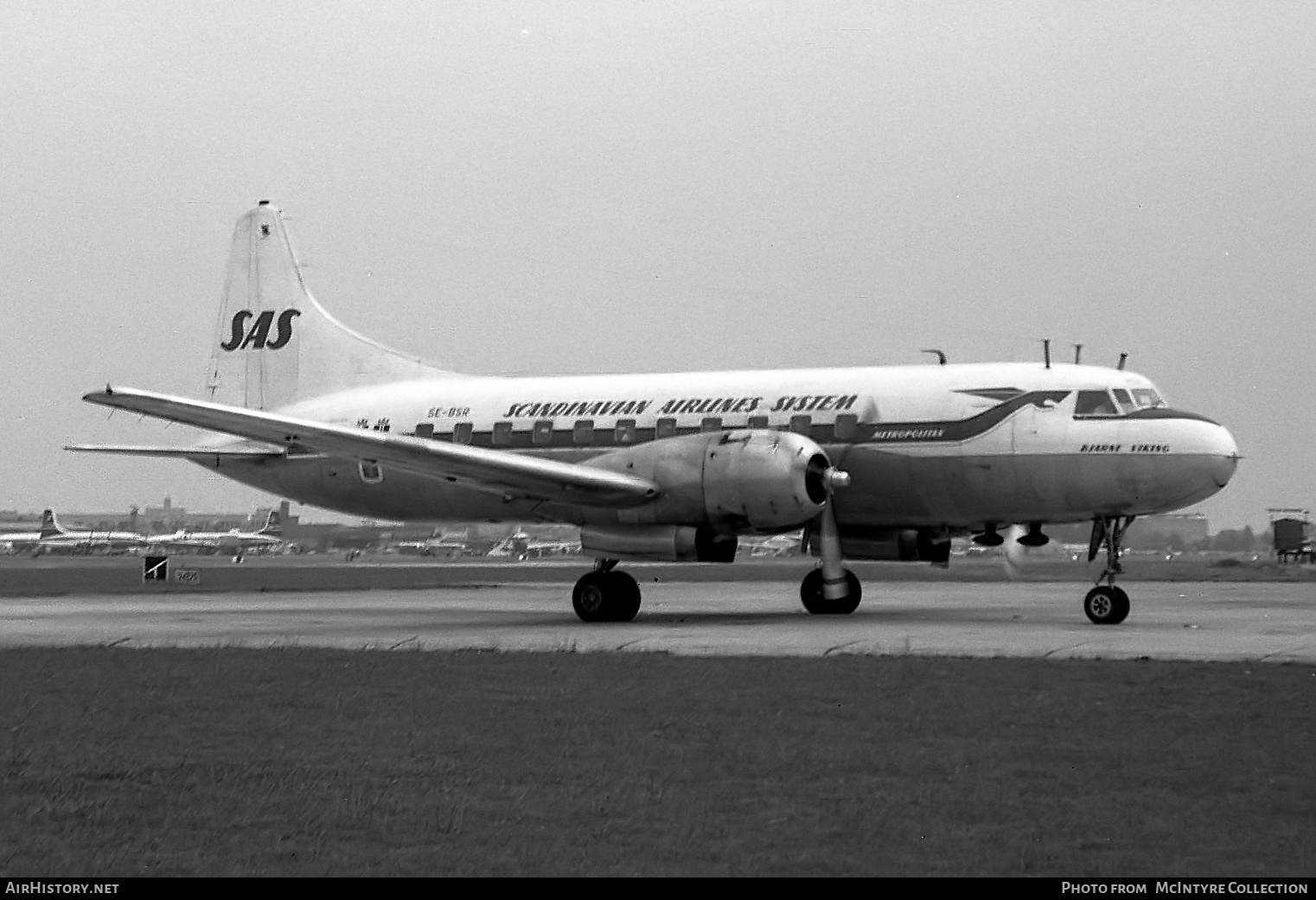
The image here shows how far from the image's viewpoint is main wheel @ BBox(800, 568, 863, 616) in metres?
27.8

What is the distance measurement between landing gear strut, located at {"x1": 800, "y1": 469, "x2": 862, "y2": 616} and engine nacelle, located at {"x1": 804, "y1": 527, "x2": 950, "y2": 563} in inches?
20.0

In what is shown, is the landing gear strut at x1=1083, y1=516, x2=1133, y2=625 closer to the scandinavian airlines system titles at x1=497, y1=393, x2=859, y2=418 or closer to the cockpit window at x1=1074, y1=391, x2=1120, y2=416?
the cockpit window at x1=1074, y1=391, x2=1120, y2=416

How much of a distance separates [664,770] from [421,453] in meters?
14.9

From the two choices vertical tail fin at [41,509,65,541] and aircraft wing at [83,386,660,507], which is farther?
vertical tail fin at [41,509,65,541]

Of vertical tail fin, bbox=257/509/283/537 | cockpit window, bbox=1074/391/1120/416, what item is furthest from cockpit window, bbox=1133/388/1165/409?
vertical tail fin, bbox=257/509/283/537

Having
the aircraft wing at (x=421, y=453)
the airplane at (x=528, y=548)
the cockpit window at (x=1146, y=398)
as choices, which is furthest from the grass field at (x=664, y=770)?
the airplane at (x=528, y=548)

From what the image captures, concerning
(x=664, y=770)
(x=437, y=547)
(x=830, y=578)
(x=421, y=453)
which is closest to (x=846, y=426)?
(x=830, y=578)

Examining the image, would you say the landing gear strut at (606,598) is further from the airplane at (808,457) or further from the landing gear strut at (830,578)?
the landing gear strut at (830,578)

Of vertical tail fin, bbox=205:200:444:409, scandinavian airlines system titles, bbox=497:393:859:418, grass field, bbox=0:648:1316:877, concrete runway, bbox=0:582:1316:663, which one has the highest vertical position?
vertical tail fin, bbox=205:200:444:409

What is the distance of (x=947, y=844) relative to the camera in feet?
28.7

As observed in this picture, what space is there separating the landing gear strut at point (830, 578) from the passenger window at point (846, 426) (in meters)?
0.94

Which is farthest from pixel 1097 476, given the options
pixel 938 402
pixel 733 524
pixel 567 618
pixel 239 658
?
pixel 239 658

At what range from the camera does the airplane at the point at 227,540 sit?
122162mm

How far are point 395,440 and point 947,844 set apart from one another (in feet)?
57.1
